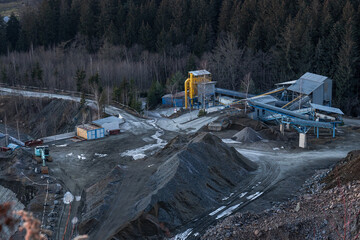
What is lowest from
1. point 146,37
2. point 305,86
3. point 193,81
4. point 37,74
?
Result: point 305,86

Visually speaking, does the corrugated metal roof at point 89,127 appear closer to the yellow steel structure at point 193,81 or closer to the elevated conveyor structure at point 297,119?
the yellow steel structure at point 193,81

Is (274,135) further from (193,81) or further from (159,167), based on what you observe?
(193,81)

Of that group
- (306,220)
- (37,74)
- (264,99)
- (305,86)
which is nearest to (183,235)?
(306,220)

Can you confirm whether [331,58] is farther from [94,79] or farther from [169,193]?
[169,193]

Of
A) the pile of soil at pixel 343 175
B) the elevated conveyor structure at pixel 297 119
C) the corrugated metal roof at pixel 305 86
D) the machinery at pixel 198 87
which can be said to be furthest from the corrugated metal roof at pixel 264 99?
the pile of soil at pixel 343 175

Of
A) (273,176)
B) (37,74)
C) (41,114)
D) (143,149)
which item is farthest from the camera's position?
(37,74)

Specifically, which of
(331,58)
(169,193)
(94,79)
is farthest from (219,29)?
(169,193)
